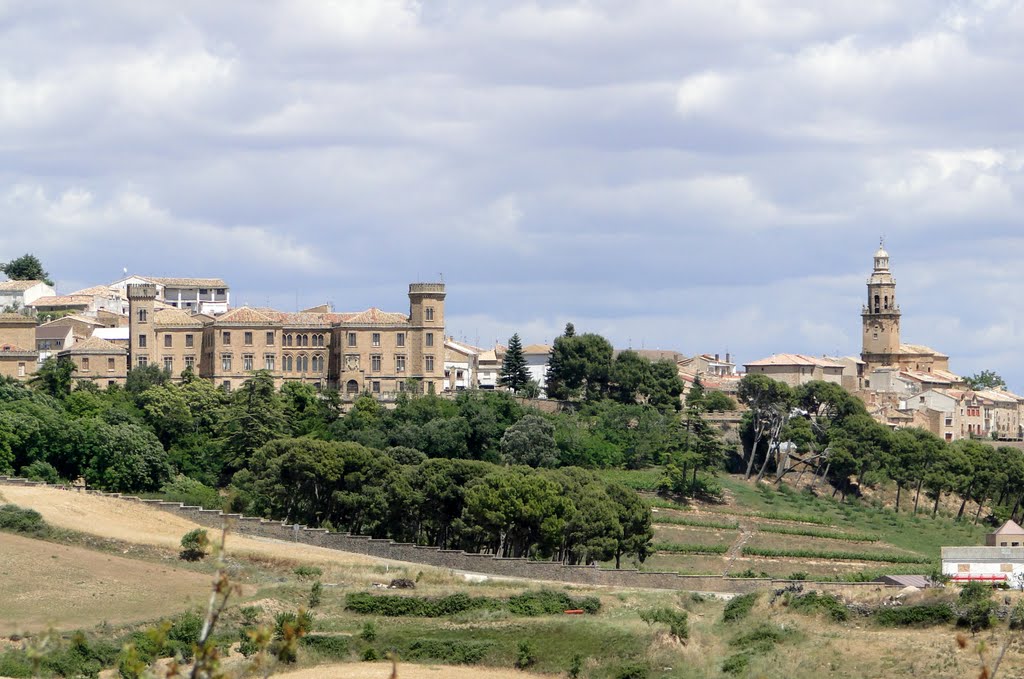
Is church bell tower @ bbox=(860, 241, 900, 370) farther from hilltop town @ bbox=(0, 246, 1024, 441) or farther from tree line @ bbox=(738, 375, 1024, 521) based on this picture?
tree line @ bbox=(738, 375, 1024, 521)

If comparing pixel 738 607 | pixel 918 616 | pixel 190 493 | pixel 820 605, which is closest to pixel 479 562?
pixel 738 607

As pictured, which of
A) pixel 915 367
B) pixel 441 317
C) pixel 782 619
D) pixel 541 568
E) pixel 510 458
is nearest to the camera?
pixel 782 619

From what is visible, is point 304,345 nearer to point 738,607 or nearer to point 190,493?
point 190,493

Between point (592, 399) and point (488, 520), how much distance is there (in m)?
41.7

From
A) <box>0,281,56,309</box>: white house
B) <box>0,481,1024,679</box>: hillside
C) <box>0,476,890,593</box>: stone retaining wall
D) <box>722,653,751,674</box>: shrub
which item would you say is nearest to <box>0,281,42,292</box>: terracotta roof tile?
<box>0,281,56,309</box>: white house

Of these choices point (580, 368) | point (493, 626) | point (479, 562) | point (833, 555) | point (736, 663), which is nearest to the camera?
point (736, 663)

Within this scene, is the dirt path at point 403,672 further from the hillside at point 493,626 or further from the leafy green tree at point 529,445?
the leafy green tree at point 529,445

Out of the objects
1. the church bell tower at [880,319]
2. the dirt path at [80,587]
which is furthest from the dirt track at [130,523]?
the church bell tower at [880,319]

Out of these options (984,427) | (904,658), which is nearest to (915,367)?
(984,427)

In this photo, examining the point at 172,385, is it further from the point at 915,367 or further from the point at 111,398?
the point at 915,367

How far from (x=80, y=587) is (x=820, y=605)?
23.1 m

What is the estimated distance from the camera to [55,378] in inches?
3903

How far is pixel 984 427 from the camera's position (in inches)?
5477

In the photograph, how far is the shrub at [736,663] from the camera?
160 ft
